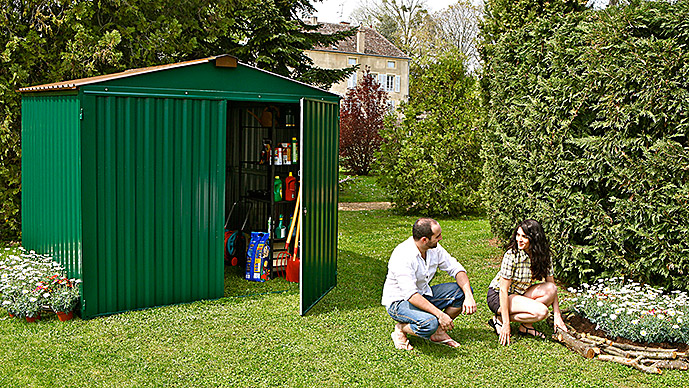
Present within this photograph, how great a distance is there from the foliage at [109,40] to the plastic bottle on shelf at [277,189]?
4837 millimetres

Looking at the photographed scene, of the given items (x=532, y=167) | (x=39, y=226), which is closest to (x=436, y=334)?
(x=532, y=167)

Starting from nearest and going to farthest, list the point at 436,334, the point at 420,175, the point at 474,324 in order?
the point at 436,334 → the point at 474,324 → the point at 420,175

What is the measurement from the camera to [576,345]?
596 centimetres

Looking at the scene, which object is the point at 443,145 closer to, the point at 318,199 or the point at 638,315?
the point at 318,199

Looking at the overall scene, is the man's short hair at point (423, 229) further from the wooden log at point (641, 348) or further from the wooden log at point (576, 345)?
the wooden log at point (641, 348)

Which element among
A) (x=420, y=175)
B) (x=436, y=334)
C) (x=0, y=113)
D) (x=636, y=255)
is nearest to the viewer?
(x=436, y=334)

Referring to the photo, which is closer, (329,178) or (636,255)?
(636,255)

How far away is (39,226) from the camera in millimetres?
8414

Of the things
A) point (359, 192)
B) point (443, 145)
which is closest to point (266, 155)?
point (443, 145)

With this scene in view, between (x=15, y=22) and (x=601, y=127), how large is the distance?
9.76 meters

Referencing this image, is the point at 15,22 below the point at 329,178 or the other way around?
the other way around

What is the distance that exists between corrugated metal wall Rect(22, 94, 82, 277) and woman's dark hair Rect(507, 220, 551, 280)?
4.44m

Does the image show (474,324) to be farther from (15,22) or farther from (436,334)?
(15,22)

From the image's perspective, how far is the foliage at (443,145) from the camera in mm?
15172
